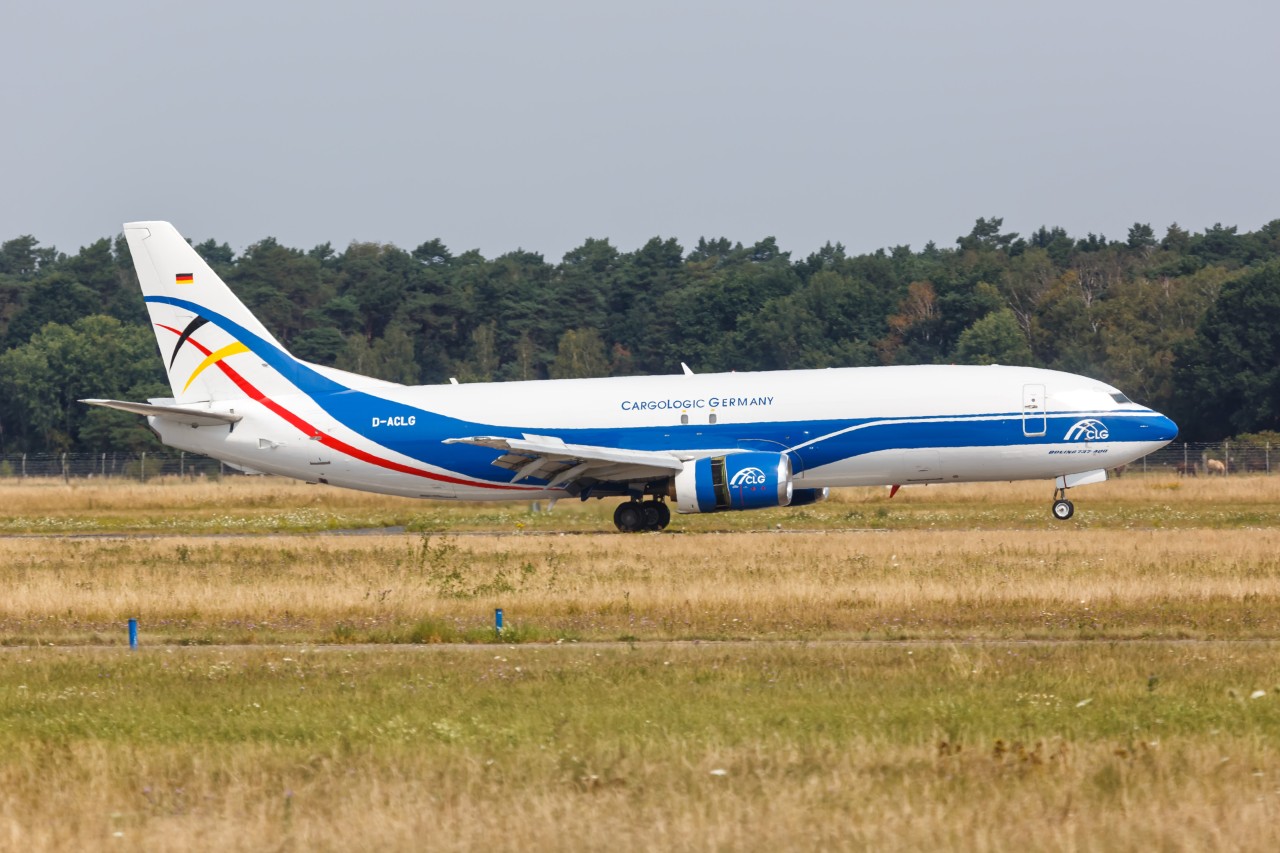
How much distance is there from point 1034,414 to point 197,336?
18.4m

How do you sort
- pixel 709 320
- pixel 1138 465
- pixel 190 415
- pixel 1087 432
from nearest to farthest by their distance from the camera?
pixel 1087 432 → pixel 190 415 → pixel 1138 465 → pixel 709 320

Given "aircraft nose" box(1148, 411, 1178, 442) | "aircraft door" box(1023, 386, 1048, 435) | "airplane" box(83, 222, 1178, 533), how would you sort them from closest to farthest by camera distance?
"airplane" box(83, 222, 1178, 533) → "aircraft door" box(1023, 386, 1048, 435) → "aircraft nose" box(1148, 411, 1178, 442)

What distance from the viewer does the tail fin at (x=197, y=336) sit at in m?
37.2

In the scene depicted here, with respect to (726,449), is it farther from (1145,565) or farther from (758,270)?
(758,270)

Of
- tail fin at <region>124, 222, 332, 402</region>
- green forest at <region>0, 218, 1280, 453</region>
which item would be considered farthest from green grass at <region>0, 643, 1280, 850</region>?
green forest at <region>0, 218, 1280, 453</region>

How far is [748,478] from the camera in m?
33.8

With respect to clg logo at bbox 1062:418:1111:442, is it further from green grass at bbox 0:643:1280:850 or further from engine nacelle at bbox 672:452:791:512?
green grass at bbox 0:643:1280:850

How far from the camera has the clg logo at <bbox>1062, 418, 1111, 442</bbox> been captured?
116 feet

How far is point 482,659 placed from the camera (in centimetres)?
1728

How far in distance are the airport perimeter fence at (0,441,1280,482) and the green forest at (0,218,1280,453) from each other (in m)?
9.46

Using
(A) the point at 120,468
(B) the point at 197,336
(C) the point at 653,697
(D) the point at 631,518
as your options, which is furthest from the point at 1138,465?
(C) the point at 653,697

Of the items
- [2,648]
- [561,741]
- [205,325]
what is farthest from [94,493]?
[561,741]

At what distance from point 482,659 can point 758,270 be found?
106m

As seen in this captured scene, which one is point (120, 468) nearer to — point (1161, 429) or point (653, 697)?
point (1161, 429)
